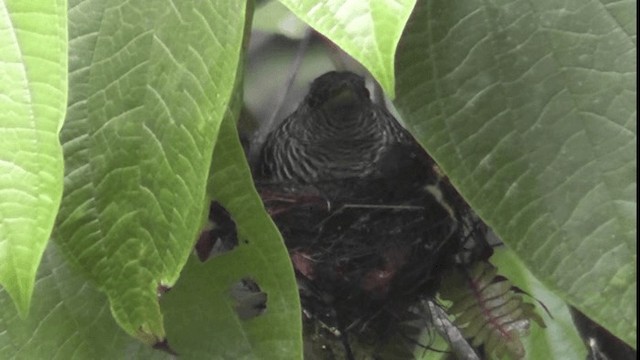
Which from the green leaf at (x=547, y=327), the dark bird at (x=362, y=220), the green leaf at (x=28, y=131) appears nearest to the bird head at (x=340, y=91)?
the dark bird at (x=362, y=220)

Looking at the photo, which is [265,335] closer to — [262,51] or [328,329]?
[328,329]

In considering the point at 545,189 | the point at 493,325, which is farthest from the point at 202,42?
the point at 493,325

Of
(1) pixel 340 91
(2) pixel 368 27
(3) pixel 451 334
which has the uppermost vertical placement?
(2) pixel 368 27

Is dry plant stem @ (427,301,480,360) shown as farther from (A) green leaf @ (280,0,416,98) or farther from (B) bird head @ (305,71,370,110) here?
(A) green leaf @ (280,0,416,98)

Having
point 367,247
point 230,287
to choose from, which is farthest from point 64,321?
point 367,247

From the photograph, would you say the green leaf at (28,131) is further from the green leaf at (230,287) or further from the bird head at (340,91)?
Answer: the bird head at (340,91)

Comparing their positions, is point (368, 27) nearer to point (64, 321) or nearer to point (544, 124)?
point (544, 124)

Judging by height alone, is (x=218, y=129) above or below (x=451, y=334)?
above
